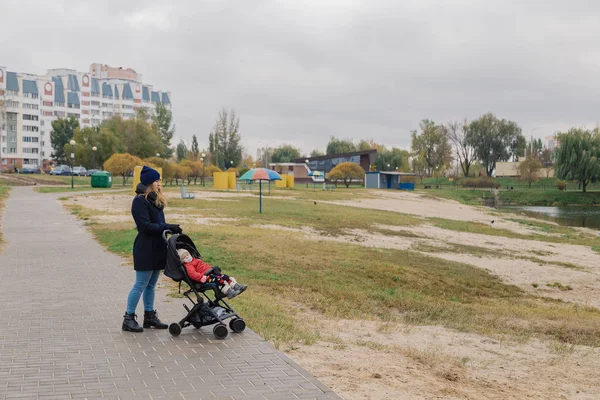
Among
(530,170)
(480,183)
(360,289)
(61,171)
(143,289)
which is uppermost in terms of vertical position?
(61,171)

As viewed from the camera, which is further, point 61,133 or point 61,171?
point 61,133

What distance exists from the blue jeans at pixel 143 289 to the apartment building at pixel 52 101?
89.8 metres

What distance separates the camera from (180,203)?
3309 centimetres

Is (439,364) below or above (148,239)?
below

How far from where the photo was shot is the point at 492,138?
374 feet

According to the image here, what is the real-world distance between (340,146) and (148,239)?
133 metres

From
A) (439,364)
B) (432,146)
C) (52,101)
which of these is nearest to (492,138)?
(432,146)

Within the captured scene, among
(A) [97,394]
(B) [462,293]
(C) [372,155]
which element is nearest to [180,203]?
(B) [462,293]

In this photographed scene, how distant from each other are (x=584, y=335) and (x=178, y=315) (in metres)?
6.25

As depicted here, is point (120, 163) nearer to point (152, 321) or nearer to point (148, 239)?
point (152, 321)

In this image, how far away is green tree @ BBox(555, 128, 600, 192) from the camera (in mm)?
69188

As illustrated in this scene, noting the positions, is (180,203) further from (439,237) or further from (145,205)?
(145,205)

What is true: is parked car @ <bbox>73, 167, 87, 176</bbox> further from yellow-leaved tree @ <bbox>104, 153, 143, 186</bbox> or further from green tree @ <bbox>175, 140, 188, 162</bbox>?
green tree @ <bbox>175, 140, 188, 162</bbox>

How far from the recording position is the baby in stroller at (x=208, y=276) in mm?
6914
